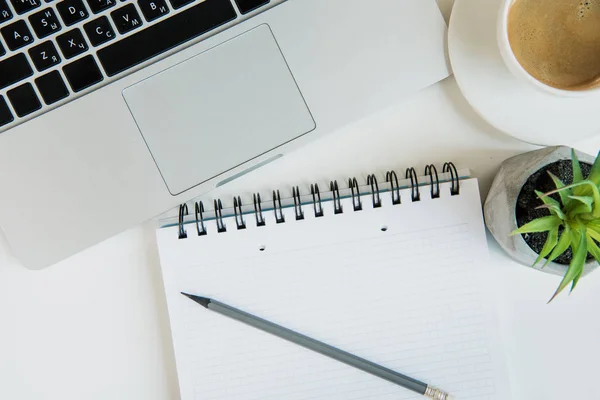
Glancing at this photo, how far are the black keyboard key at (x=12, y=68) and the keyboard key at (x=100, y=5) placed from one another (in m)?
0.08

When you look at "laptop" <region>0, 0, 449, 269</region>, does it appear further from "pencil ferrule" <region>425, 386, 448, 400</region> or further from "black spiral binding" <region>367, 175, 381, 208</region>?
"pencil ferrule" <region>425, 386, 448, 400</region>

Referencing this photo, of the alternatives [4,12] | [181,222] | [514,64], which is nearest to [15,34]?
[4,12]

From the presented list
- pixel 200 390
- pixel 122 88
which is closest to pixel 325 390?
pixel 200 390

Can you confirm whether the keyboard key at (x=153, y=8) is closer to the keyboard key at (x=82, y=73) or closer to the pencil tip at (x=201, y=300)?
the keyboard key at (x=82, y=73)

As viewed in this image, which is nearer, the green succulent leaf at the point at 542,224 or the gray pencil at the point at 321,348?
the green succulent leaf at the point at 542,224

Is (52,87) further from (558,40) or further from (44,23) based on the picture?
(558,40)

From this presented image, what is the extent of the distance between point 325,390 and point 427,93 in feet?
1.11

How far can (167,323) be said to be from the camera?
0.57m

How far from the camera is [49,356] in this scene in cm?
57

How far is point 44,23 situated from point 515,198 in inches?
18.1

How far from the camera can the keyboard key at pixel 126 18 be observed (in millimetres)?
480

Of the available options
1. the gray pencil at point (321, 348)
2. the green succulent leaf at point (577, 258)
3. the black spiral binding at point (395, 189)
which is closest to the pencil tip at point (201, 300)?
the gray pencil at point (321, 348)

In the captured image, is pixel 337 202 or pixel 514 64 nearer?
pixel 514 64

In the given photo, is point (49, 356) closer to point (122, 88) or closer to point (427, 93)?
point (122, 88)
